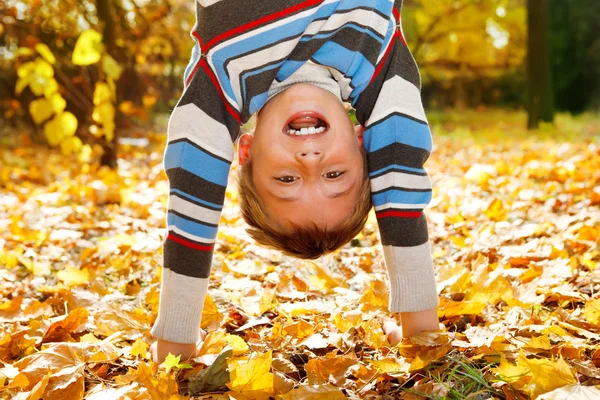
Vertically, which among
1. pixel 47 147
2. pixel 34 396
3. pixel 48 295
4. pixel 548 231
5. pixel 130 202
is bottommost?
pixel 34 396

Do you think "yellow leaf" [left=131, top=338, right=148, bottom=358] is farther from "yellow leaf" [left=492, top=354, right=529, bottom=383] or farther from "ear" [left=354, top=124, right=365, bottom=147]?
"yellow leaf" [left=492, top=354, right=529, bottom=383]

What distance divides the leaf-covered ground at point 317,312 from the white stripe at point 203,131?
0.53 m

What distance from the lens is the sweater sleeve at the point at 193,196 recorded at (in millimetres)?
1548

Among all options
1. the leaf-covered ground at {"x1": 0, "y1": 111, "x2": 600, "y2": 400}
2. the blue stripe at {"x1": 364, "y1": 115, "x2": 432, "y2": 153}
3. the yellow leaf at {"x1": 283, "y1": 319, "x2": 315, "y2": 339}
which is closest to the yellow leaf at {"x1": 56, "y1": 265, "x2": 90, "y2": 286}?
the leaf-covered ground at {"x1": 0, "y1": 111, "x2": 600, "y2": 400}

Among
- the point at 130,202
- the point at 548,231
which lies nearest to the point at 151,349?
the point at 548,231

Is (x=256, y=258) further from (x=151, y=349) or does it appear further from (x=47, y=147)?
(x=47, y=147)

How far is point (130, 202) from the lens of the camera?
155 inches

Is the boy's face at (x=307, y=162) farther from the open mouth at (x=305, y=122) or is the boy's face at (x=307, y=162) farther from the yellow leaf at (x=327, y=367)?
the yellow leaf at (x=327, y=367)

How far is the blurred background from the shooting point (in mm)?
4742

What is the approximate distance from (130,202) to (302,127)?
8.71 feet

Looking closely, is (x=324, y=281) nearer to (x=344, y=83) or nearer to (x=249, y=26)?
(x=344, y=83)

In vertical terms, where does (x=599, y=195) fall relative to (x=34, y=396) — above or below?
above

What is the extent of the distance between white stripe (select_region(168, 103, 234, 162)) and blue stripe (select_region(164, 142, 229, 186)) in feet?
0.06

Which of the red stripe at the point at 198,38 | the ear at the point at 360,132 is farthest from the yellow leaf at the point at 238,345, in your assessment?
the red stripe at the point at 198,38
